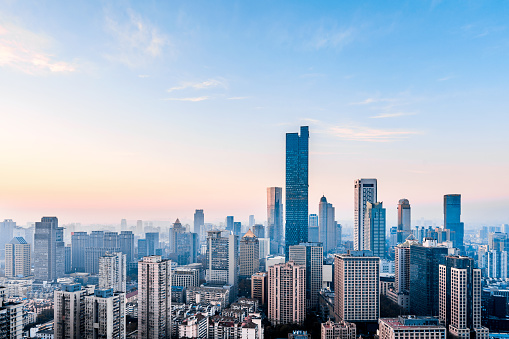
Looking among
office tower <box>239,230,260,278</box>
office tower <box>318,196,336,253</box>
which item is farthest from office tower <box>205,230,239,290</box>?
office tower <box>318,196,336,253</box>

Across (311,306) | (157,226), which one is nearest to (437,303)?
(311,306)

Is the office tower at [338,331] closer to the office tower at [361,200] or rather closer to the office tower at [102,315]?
the office tower at [102,315]

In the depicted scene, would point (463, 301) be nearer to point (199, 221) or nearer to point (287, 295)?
point (287, 295)

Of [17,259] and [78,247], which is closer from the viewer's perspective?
[17,259]

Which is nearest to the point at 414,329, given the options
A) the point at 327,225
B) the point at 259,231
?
the point at 259,231

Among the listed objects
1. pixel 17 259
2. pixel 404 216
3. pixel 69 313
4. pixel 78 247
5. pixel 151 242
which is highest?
pixel 404 216

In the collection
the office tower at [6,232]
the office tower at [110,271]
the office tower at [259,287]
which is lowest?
the office tower at [259,287]

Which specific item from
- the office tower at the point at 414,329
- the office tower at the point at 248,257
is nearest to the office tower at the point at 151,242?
the office tower at the point at 248,257

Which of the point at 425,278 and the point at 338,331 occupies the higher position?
the point at 425,278
